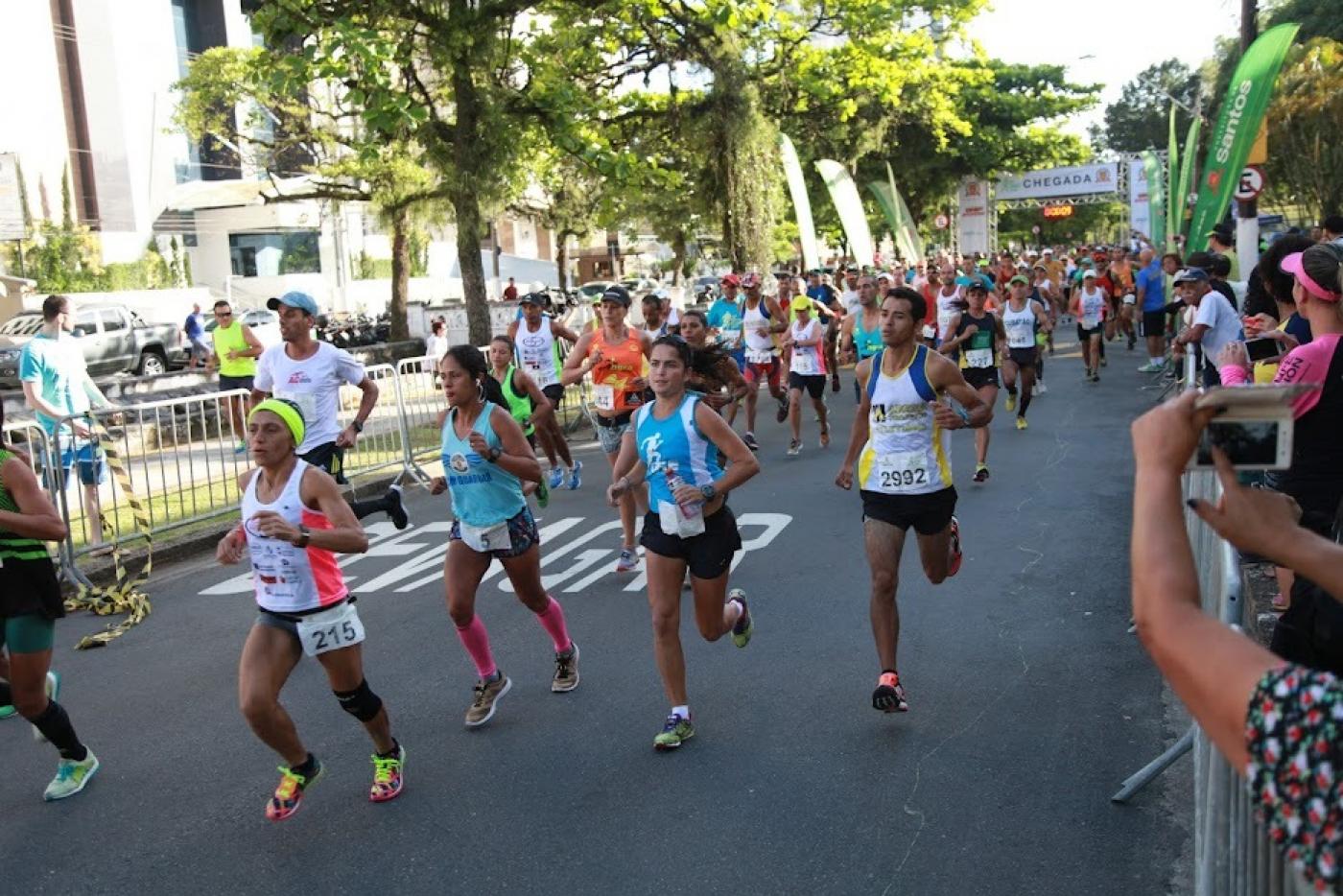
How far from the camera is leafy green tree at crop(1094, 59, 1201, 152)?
90812 millimetres

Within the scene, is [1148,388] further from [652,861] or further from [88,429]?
[652,861]

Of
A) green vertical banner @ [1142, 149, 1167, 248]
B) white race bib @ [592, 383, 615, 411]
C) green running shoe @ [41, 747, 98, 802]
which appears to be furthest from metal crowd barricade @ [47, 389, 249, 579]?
green vertical banner @ [1142, 149, 1167, 248]

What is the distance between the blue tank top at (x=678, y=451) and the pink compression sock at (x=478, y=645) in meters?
1.11

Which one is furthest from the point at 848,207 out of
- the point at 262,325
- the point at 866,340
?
the point at 262,325

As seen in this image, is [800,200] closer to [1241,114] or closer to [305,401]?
[1241,114]

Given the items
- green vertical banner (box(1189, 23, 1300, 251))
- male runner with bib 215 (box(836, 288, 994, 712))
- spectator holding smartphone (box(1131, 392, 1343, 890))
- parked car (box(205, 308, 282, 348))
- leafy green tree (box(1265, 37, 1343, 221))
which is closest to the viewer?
spectator holding smartphone (box(1131, 392, 1343, 890))

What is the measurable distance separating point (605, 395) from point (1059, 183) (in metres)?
51.3

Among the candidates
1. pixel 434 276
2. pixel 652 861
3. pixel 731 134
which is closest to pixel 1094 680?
pixel 652 861

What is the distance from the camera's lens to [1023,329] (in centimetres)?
1477

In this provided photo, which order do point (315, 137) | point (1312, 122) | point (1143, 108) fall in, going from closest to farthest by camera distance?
point (315, 137)
point (1312, 122)
point (1143, 108)

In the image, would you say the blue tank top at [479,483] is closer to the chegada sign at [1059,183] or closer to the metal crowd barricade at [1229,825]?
the metal crowd barricade at [1229,825]

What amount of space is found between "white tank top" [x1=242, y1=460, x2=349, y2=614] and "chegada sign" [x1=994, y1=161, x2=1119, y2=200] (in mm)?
53886

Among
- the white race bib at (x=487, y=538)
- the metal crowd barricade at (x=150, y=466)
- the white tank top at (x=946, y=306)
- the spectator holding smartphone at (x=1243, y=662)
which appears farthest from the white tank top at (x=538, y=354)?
the spectator holding smartphone at (x=1243, y=662)

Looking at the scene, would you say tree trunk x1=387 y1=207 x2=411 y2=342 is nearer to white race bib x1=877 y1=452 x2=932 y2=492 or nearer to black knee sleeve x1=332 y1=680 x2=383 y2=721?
white race bib x1=877 y1=452 x2=932 y2=492
